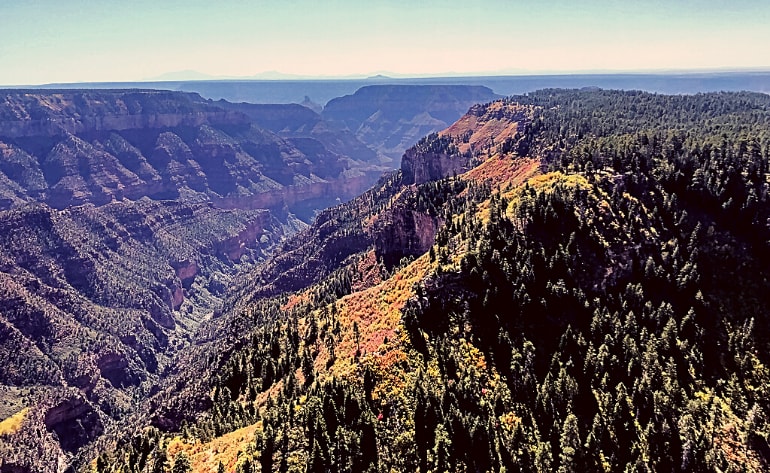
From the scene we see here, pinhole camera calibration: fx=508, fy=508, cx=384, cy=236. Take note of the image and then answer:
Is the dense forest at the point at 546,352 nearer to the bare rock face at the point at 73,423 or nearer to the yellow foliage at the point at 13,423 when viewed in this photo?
the yellow foliage at the point at 13,423

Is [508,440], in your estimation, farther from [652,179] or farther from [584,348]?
[652,179]

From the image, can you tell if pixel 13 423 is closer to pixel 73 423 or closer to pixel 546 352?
pixel 73 423

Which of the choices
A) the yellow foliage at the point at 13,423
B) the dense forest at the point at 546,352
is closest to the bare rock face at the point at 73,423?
the yellow foliage at the point at 13,423

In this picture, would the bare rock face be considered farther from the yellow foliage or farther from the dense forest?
the dense forest

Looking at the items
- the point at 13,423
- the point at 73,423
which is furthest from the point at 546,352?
the point at 73,423

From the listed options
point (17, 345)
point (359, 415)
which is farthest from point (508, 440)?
point (17, 345)

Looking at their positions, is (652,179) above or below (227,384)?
above

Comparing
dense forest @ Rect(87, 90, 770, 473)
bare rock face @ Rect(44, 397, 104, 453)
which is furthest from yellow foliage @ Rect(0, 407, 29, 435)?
dense forest @ Rect(87, 90, 770, 473)
